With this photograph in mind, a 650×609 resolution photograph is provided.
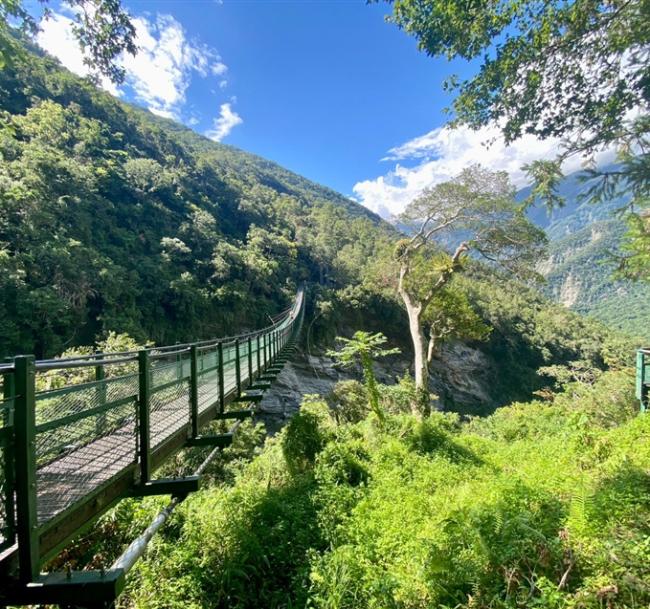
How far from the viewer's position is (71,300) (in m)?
13.4

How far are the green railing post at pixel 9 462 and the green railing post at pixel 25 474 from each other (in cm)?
2

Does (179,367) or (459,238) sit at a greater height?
(459,238)

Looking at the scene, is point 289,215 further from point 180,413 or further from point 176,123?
point 176,123

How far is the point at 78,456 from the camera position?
186 cm

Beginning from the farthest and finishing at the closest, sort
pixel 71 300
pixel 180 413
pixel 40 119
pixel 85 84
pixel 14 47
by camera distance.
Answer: pixel 40 119 < pixel 71 300 < pixel 85 84 < pixel 14 47 < pixel 180 413

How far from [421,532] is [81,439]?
2787 mm

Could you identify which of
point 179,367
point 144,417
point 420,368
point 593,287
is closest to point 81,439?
point 144,417

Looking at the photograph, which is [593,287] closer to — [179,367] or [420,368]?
[420,368]

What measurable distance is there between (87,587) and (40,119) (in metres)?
32.6

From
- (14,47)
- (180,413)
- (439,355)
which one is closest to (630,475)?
(180,413)

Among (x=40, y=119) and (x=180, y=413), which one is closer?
(x=180, y=413)

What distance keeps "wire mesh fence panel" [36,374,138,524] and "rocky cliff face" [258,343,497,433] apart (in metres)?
13.7

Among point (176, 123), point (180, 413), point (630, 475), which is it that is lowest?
point (630, 475)

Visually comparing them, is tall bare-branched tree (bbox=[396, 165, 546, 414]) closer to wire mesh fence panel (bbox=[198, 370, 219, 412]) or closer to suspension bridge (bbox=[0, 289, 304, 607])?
wire mesh fence panel (bbox=[198, 370, 219, 412])
